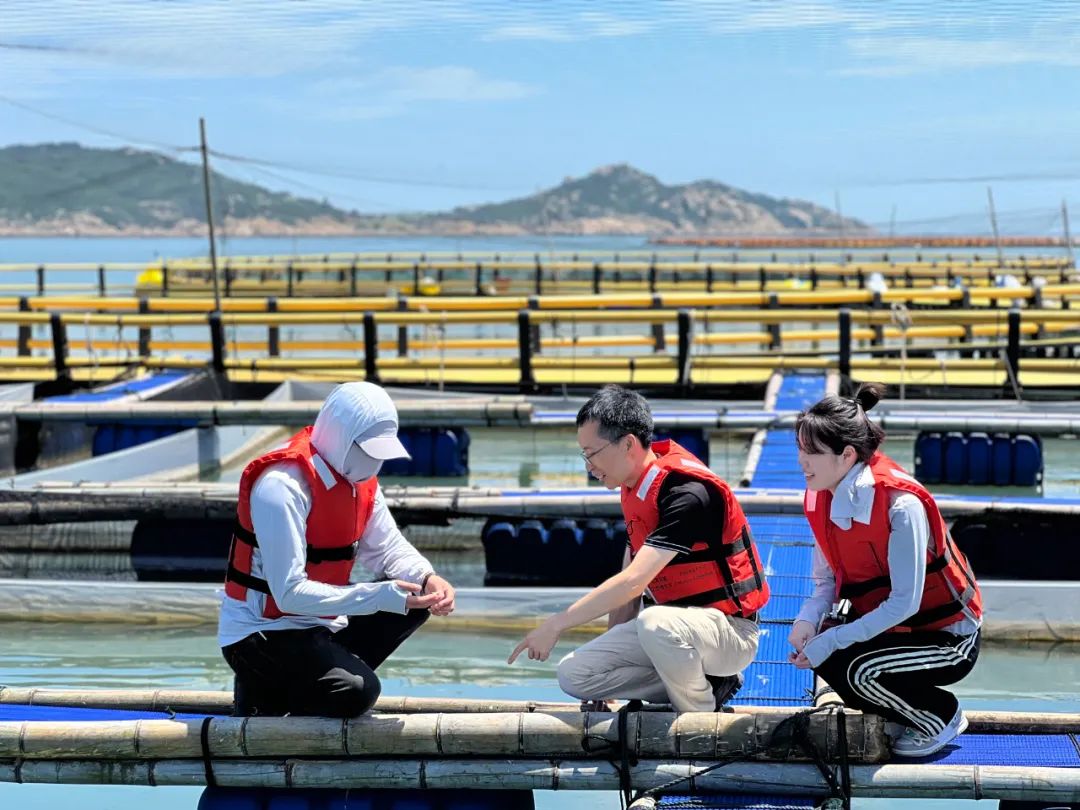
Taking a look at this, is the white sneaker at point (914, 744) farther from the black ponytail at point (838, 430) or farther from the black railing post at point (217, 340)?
the black railing post at point (217, 340)

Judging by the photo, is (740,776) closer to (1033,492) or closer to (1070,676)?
(1070,676)

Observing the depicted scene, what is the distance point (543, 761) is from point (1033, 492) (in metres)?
8.38

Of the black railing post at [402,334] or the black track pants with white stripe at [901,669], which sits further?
the black railing post at [402,334]

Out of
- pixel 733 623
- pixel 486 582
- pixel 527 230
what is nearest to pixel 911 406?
pixel 486 582

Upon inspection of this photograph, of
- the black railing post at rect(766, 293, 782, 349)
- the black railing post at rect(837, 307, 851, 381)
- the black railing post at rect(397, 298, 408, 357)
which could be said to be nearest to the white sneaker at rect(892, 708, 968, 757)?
the black railing post at rect(837, 307, 851, 381)

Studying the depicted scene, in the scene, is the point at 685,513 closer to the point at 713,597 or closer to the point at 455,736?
the point at 713,597

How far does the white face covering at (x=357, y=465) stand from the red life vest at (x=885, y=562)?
4.49ft

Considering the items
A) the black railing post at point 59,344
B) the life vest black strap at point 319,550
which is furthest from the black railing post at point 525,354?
the life vest black strap at point 319,550

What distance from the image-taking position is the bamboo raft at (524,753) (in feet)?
13.7

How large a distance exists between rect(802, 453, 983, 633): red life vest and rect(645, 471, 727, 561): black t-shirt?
32cm

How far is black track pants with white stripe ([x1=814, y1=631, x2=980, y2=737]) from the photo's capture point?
4.04 meters

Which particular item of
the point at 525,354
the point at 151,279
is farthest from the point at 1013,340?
the point at 151,279

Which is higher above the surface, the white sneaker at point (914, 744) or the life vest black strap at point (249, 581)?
the life vest black strap at point (249, 581)

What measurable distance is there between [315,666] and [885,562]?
179 centimetres
